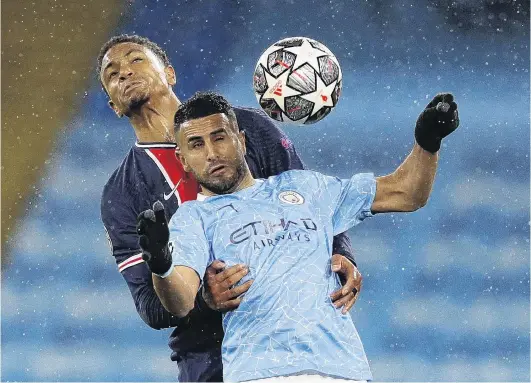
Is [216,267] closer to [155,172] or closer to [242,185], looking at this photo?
[242,185]

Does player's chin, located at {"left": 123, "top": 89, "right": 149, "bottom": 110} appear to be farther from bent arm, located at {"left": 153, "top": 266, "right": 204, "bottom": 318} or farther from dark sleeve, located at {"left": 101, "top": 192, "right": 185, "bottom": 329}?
bent arm, located at {"left": 153, "top": 266, "right": 204, "bottom": 318}

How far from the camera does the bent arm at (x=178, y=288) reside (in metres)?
3.27

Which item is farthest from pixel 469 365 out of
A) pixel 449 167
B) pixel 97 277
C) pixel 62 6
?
pixel 62 6

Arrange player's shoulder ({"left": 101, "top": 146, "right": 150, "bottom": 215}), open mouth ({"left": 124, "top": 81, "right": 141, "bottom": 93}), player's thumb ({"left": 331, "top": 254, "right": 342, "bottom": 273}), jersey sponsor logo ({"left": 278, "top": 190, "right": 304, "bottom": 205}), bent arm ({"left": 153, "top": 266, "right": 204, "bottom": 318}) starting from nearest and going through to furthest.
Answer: bent arm ({"left": 153, "top": 266, "right": 204, "bottom": 318}) → player's thumb ({"left": 331, "top": 254, "right": 342, "bottom": 273}) → jersey sponsor logo ({"left": 278, "top": 190, "right": 304, "bottom": 205}) → player's shoulder ({"left": 101, "top": 146, "right": 150, "bottom": 215}) → open mouth ({"left": 124, "top": 81, "right": 141, "bottom": 93})

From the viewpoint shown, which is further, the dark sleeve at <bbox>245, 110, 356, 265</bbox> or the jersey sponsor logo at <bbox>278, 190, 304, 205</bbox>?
the dark sleeve at <bbox>245, 110, 356, 265</bbox>

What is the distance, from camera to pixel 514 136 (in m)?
6.30

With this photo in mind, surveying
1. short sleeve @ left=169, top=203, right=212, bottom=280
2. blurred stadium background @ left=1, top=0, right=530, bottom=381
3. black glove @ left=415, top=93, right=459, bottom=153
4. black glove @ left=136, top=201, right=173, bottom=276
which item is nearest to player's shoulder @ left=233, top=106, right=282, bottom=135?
short sleeve @ left=169, top=203, right=212, bottom=280

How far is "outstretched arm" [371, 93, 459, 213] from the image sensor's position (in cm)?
356

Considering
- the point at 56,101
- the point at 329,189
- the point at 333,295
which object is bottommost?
the point at 333,295

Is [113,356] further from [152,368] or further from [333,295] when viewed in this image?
[333,295]

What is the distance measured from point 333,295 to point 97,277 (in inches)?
114

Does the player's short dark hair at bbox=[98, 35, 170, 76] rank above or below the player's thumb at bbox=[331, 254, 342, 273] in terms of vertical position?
above

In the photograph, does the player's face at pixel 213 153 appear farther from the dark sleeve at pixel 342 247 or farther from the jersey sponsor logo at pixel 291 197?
the dark sleeve at pixel 342 247

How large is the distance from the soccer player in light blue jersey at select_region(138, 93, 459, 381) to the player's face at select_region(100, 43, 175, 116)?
0.55 metres
